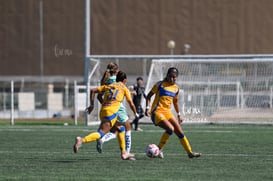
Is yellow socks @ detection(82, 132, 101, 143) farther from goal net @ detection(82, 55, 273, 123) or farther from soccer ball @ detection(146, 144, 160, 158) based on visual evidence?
goal net @ detection(82, 55, 273, 123)

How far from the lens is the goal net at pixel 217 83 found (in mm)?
29844

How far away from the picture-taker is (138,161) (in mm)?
14039

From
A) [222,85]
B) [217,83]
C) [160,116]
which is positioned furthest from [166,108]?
[222,85]

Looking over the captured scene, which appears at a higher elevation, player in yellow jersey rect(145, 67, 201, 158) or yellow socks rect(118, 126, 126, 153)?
player in yellow jersey rect(145, 67, 201, 158)

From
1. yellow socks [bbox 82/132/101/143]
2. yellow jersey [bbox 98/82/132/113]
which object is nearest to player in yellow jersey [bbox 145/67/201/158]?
yellow jersey [bbox 98/82/132/113]

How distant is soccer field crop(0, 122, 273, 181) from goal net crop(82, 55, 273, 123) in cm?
864

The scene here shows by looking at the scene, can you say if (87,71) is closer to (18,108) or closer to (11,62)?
(18,108)

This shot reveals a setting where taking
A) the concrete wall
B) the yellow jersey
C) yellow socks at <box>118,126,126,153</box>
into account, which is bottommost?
yellow socks at <box>118,126,126,153</box>

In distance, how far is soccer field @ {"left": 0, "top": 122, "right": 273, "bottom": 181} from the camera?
1165 cm

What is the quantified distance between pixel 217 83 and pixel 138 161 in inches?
710

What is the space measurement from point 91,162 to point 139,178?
274cm

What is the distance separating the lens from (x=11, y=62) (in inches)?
2387

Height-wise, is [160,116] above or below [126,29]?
below

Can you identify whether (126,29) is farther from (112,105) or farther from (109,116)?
(109,116)
